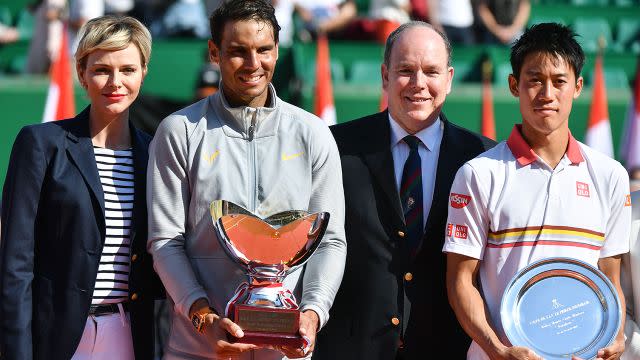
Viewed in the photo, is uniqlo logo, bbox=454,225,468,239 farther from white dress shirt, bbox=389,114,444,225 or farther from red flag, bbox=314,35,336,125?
red flag, bbox=314,35,336,125

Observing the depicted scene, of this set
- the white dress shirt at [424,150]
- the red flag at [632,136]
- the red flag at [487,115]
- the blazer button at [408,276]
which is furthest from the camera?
the red flag at [632,136]

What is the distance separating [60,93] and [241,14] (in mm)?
5768

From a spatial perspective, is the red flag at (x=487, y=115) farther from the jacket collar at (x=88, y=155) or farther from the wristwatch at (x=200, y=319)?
the wristwatch at (x=200, y=319)

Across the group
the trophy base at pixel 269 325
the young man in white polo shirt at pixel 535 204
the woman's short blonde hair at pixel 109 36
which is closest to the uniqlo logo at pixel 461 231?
the young man in white polo shirt at pixel 535 204

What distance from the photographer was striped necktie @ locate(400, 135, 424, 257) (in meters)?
3.85

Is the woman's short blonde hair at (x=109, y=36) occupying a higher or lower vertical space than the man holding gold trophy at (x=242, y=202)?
higher

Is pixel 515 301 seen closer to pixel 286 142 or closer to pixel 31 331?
pixel 286 142

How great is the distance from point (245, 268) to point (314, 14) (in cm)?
721

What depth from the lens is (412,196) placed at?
153 inches

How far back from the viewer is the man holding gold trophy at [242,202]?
131 inches

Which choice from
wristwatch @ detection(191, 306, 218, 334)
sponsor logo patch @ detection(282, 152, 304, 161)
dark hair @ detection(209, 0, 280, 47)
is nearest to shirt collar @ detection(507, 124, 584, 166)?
sponsor logo patch @ detection(282, 152, 304, 161)

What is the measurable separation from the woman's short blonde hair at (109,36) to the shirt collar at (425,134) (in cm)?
101

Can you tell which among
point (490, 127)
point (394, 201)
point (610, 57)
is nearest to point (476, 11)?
point (610, 57)

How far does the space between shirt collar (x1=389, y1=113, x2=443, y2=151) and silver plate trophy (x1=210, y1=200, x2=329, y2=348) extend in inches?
29.9
